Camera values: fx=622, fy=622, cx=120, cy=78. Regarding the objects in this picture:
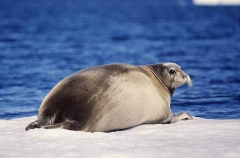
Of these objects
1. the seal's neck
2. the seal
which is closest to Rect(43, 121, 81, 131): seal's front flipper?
the seal

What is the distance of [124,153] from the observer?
18.7 feet

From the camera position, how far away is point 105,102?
694 centimetres

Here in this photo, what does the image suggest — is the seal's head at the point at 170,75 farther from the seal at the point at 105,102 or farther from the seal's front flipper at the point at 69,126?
the seal's front flipper at the point at 69,126

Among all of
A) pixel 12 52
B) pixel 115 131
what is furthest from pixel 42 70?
pixel 115 131

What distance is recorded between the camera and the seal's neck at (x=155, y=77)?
8250 mm

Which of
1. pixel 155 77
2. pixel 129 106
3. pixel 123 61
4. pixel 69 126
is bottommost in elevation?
pixel 69 126

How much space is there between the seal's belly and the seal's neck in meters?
0.24

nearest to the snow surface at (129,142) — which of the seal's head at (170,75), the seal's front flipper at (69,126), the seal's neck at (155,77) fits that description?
the seal's front flipper at (69,126)

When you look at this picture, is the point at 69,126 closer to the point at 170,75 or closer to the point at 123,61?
the point at 170,75

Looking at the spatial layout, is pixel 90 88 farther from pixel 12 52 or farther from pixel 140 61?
pixel 12 52

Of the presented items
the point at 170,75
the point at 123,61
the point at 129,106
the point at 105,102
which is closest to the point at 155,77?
the point at 170,75

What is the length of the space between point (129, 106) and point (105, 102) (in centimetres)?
38

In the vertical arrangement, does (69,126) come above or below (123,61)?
below

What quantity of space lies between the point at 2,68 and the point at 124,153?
458 inches
